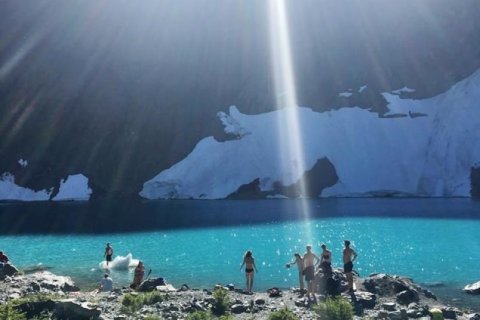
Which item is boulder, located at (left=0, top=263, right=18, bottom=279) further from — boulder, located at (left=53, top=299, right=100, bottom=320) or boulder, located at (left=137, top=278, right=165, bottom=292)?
boulder, located at (left=53, top=299, right=100, bottom=320)

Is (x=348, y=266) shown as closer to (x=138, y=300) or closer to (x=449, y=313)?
(x=449, y=313)

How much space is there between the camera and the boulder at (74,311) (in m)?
14.9

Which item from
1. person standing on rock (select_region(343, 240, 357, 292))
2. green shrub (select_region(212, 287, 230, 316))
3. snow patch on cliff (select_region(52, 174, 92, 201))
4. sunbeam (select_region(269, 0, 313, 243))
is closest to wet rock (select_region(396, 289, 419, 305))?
person standing on rock (select_region(343, 240, 357, 292))

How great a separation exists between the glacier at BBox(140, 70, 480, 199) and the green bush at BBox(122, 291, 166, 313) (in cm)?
6368

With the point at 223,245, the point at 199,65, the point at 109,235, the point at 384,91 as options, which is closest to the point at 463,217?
the point at 223,245

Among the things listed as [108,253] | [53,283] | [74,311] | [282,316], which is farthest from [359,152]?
[74,311]

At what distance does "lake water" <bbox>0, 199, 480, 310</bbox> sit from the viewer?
28.7m

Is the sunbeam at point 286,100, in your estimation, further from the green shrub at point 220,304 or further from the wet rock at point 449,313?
the green shrub at point 220,304

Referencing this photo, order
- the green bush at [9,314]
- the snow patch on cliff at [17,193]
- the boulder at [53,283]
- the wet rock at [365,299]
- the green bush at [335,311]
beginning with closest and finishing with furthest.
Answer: the green bush at [9,314], the green bush at [335,311], the wet rock at [365,299], the boulder at [53,283], the snow patch on cliff at [17,193]

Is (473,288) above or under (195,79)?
under

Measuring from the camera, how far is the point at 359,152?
86.1 meters

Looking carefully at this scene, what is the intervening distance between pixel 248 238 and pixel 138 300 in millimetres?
23633

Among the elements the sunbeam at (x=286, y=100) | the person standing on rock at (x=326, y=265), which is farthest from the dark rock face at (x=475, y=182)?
the person standing on rock at (x=326, y=265)

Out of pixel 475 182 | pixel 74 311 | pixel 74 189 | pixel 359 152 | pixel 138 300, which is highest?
pixel 359 152
